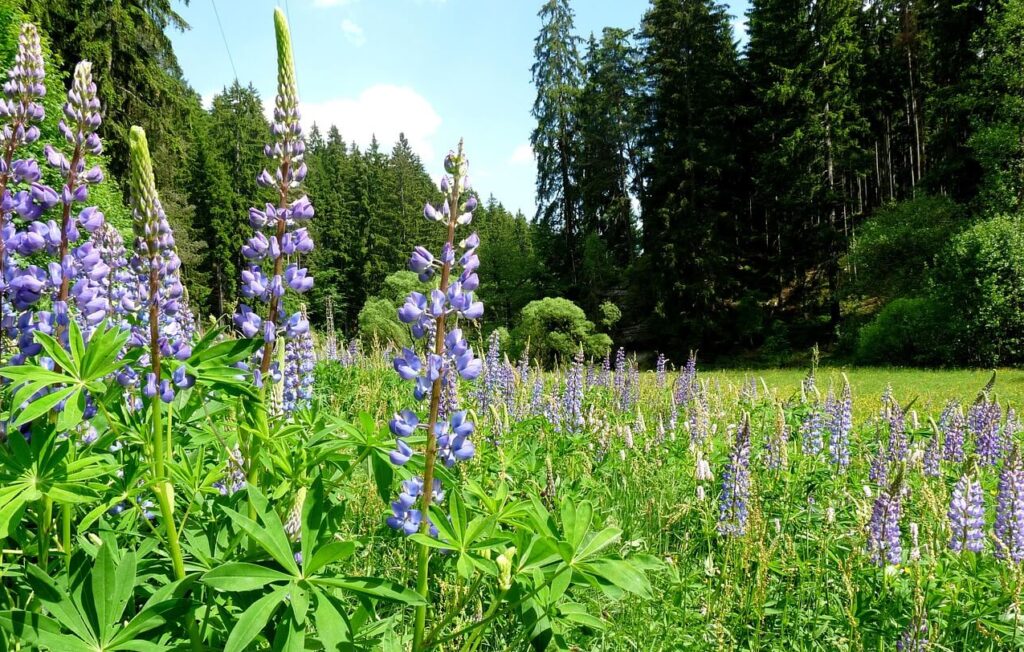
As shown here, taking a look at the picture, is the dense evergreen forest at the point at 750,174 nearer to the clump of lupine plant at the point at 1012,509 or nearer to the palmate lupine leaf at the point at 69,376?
the palmate lupine leaf at the point at 69,376

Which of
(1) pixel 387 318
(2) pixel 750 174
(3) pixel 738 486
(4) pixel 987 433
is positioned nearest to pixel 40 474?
(3) pixel 738 486

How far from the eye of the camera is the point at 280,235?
1.69 m

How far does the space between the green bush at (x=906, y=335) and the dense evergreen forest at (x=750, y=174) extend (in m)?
0.06

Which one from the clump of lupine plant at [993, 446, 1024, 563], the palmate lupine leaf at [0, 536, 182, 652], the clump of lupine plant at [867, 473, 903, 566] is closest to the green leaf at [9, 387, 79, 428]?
the palmate lupine leaf at [0, 536, 182, 652]

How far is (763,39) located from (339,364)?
22.5m

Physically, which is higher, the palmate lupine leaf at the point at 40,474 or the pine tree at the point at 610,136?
the pine tree at the point at 610,136

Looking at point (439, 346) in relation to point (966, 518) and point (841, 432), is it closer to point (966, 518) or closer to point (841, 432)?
point (966, 518)

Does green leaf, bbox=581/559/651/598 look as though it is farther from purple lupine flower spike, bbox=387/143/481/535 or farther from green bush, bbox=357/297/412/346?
green bush, bbox=357/297/412/346

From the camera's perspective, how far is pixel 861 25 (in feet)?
93.1

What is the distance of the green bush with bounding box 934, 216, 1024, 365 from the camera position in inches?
649

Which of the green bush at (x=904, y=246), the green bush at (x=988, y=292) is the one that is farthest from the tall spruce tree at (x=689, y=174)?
the green bush at (x=988, y=292)

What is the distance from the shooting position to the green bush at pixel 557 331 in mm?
18531

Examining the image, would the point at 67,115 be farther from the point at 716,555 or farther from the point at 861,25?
the point at 861,25

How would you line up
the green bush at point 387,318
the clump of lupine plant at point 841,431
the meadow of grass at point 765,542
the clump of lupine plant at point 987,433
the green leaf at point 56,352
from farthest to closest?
the green bush at point 387,318, the clump of lupine plant at point 987,433, the clump of lupine plant at point 841,431, the meadow of grass at point 765,542, the green leaf at point 56,352
